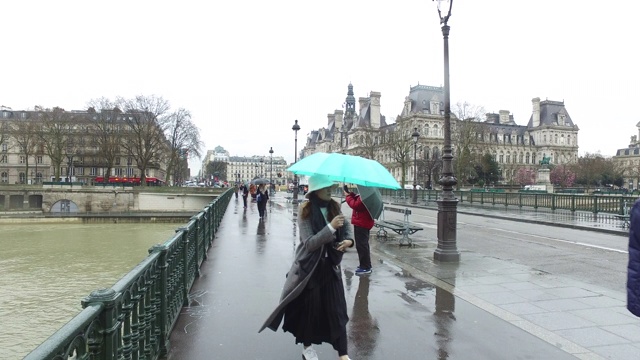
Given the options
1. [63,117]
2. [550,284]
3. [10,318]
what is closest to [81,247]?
[10,318]

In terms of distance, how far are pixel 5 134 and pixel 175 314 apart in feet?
276

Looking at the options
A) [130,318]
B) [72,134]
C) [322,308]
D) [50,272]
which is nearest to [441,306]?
[322,308]

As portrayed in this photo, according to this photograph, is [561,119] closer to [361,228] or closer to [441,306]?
[361,228]

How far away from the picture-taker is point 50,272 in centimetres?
2062

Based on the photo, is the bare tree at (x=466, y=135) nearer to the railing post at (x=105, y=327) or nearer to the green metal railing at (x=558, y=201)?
the green metal railing at (x=558, y=201)

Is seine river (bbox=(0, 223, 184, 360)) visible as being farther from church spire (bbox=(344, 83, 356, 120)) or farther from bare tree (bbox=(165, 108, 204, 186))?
church spire (bbox=(344, 83, 356, 120))

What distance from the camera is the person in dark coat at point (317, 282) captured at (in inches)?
150

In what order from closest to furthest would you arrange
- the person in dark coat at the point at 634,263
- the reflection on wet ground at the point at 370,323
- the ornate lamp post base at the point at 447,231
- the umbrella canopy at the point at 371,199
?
the person in dark coat at the point at 634,263
the reflection on wet ground at the point at 370,323
the umbrella canopy at the point at 371,199
the ornate lamp post base at the point at 447,231

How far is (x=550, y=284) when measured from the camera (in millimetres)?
7402

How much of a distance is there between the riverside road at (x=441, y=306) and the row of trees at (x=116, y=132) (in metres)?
61.6

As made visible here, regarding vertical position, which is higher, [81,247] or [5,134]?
[5,134]

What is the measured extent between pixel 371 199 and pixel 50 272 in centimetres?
1995

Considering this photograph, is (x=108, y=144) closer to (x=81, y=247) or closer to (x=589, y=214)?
(x=81, y=247)

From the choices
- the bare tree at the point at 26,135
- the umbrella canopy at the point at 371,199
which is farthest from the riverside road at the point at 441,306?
the bare tree at the point at 26,135
